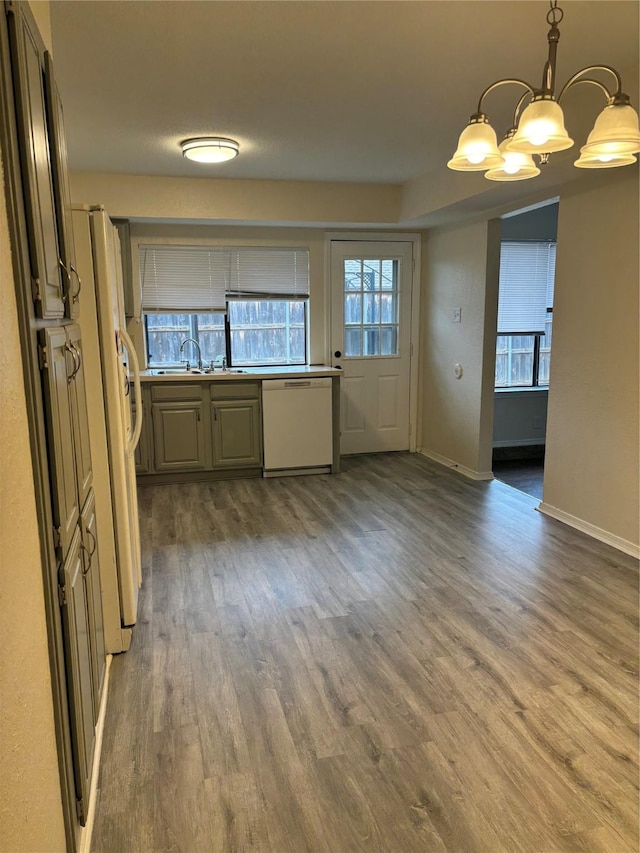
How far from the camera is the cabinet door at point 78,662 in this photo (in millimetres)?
1406

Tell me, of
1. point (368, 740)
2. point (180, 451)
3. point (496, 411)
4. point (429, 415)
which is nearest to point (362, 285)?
point (429, 415)

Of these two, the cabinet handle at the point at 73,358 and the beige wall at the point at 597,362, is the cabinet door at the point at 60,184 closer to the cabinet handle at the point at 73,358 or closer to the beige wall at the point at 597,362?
the cabinet handle at the point at 73,358

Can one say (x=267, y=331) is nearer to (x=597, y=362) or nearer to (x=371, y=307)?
(x=371, y=307)

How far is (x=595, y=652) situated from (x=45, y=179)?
2.63 m

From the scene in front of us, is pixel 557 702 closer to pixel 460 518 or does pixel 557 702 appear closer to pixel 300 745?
pixel 300 745

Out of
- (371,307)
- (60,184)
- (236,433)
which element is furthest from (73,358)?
(371,307)

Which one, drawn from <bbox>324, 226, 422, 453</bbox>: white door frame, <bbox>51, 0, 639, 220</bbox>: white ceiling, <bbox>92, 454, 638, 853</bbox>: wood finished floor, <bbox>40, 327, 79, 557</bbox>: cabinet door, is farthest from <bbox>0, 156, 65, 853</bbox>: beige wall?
<bbox>324, 226, 422, 453</bbox>: white door frame

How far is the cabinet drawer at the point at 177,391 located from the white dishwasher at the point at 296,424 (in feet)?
1.91

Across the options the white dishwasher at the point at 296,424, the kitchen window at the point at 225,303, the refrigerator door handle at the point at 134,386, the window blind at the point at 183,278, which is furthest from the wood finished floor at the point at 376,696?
the window blind at the point at 183,278

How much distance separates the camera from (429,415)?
6207 mm

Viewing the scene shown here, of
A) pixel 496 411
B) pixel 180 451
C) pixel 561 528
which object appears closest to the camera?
pixel 561 528

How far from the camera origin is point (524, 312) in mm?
6367

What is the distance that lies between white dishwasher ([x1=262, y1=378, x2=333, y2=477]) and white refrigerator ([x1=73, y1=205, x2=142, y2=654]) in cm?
264

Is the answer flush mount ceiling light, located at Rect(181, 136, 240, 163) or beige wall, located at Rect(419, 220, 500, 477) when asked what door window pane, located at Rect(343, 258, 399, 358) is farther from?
flush mount ceiling light, located at Rect(181, 136, 240, 163)
